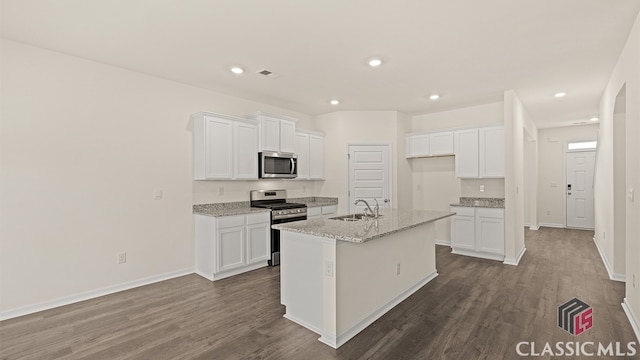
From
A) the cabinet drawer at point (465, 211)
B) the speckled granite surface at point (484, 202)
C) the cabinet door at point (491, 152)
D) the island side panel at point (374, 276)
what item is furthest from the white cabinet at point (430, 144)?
the island side panel at point (374, 276)

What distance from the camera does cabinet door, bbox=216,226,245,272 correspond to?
4.05 m

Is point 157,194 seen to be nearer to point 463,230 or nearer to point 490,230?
point 463,230

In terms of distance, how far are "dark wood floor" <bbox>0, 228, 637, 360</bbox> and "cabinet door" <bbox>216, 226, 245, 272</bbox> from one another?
21cm

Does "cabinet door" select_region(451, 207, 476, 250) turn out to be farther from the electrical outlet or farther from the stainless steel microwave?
the electrical outlet

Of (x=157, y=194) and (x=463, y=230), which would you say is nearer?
(x=157, y=194)

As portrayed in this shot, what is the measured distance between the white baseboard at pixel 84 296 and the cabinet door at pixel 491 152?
16.7ft

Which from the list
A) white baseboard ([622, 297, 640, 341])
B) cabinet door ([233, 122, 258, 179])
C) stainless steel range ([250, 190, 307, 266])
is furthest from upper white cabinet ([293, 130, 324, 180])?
white baseboard ([622, 297, 640, 341])

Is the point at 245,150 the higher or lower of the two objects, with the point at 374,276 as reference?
higher

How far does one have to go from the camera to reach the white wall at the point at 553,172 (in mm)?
7883

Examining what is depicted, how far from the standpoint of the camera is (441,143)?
575cm

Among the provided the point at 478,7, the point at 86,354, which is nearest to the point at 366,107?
the point at 478,7

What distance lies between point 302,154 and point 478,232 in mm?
3386

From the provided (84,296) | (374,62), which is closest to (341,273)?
(374,62)

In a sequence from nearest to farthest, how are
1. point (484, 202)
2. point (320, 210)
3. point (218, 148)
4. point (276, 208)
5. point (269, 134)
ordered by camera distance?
point (218, 148), point (276, 208), point (269, 134), point (484, 202), point (320, 210)
